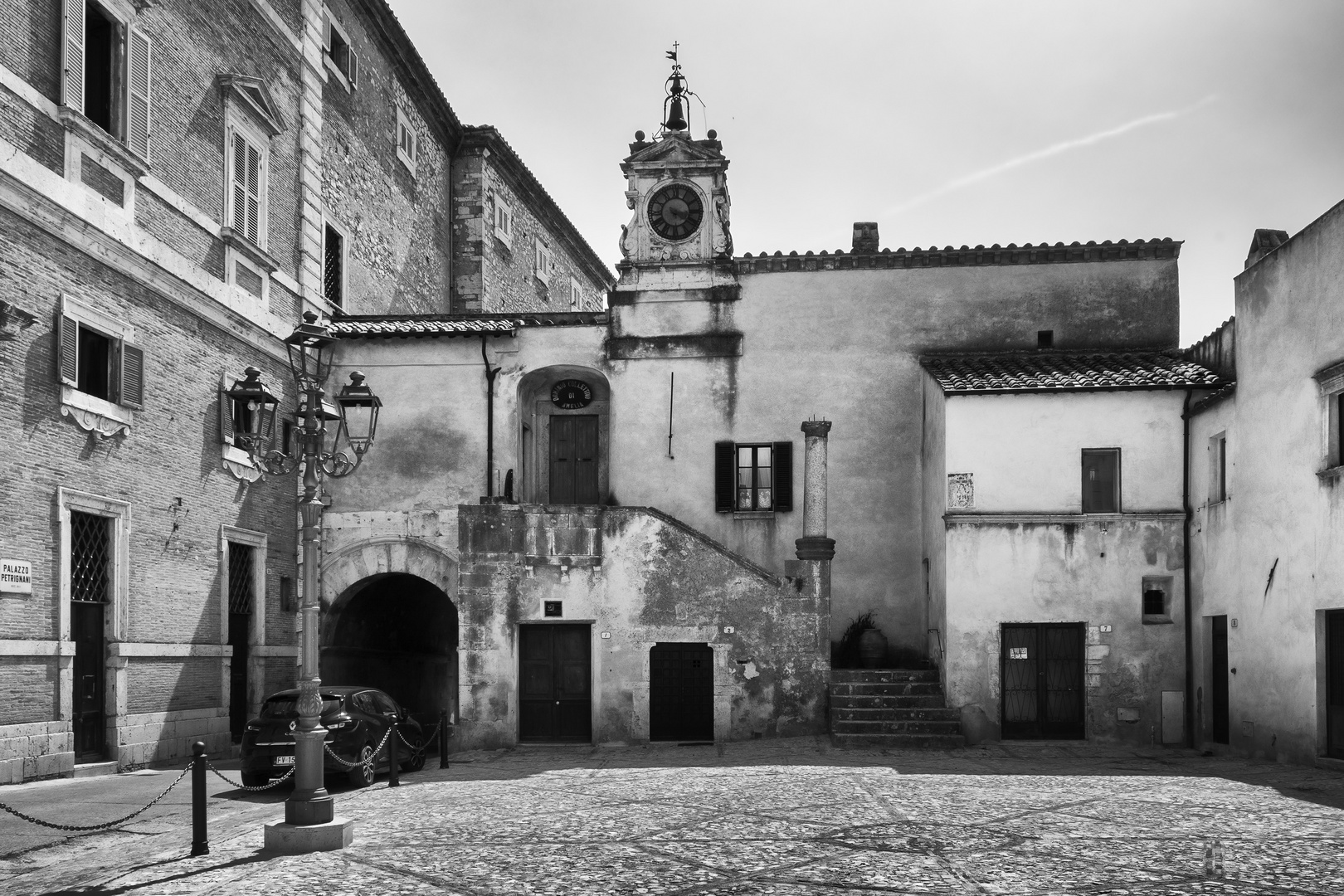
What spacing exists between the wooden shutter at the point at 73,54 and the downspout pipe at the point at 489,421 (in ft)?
30.1

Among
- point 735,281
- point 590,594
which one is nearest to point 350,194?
point 735,281

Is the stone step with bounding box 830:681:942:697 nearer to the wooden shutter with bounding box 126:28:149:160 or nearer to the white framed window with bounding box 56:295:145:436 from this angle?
the white framed window with bounding box 56:295:145:436

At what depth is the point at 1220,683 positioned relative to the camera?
2034cm

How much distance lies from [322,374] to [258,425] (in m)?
0.83

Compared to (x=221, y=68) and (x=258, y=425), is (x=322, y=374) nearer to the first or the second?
(x=258, y=425)

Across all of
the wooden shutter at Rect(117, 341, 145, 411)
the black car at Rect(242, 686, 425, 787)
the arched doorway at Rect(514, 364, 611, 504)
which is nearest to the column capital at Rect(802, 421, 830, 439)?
the arched doorway at Rect(514, 364, 611, 504)

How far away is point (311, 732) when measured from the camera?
1170cm

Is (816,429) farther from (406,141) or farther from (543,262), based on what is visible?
(543,262)

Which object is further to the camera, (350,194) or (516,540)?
(350,194)

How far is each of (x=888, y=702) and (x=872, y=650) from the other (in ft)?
7.61

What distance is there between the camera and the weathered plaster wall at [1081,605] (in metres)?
20.9

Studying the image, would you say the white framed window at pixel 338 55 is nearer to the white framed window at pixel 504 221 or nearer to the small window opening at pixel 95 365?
the white framed window at pixel 504 221

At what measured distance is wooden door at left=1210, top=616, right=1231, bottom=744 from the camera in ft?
65.7

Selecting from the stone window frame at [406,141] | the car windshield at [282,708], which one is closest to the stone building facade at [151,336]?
the car windshield at [282,708]
